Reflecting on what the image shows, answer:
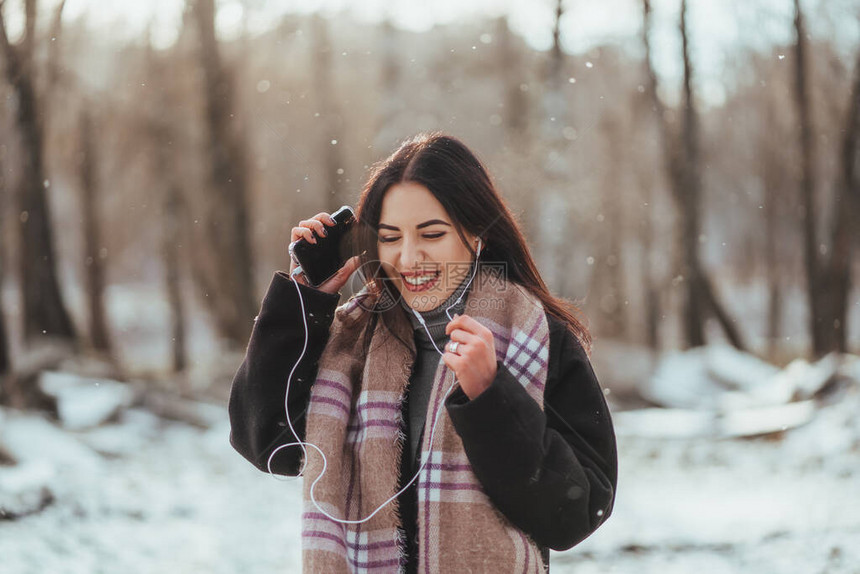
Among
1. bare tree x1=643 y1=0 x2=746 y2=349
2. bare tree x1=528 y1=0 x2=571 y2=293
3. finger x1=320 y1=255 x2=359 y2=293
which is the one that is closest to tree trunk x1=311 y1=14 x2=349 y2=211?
bare tree x1=528 y1=0 x2=571 y2=293

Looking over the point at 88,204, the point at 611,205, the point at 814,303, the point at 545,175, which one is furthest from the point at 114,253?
the point at 814,303

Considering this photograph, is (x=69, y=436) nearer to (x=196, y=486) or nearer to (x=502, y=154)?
(x=196, y=486)

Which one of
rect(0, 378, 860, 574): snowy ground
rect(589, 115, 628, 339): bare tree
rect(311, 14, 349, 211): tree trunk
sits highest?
rect(311, 14, 349, 211): tree trunk

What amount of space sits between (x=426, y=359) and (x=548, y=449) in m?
0.42

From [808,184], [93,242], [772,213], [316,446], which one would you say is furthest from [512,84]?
[316,446]

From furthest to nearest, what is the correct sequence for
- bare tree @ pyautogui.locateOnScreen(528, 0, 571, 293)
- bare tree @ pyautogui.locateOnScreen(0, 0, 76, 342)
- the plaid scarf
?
1. bare tree @ pyautogui.locateOnScreen(528, 0, 571, 293)
2. bare tree @ pyautogui.locateOnScreen(0, 0, 76, 342)
3. the plaid scarf

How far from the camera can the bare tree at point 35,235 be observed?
873cm

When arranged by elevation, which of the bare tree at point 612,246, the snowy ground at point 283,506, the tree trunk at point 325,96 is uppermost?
the tree trunk at point 325,96

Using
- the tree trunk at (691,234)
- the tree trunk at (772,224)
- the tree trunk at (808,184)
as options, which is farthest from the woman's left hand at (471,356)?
the tree trunk at (772,224)

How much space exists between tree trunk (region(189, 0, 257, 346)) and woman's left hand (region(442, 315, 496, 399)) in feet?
36.0

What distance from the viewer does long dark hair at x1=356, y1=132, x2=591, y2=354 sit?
174 centimetres

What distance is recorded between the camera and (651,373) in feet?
37.4

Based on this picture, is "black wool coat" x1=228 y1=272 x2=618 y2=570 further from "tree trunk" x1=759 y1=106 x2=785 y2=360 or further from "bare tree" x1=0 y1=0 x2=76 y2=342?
"tree trunk" x1=759 y1=106 x2=785 y2=360

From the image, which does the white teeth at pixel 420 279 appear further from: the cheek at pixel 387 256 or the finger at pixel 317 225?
the finger at pixel 317 225
